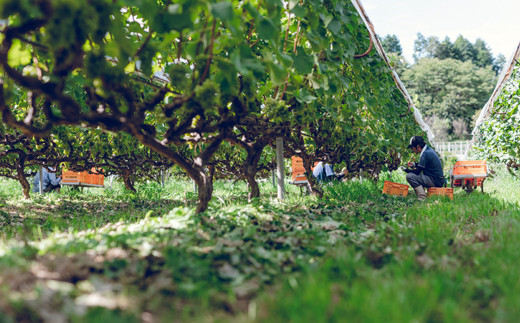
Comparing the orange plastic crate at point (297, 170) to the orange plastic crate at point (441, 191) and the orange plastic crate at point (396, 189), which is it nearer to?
the orange plastic crate at point (396, 189)

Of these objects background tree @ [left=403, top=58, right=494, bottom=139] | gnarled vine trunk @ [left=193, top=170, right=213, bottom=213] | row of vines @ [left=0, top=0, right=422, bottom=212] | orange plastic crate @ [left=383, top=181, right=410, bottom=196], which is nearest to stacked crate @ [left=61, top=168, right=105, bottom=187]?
row of vines @ [left=0, top=0, right=422, bottom=212]

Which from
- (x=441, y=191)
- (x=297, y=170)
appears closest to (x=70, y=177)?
(x=297, y=170)

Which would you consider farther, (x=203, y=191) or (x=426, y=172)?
(x=426, y=172)

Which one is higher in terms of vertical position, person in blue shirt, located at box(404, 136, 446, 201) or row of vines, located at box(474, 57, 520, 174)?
row of vines, located at box(474, 57, 520, 174)

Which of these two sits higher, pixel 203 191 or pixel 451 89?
pixel 451 89

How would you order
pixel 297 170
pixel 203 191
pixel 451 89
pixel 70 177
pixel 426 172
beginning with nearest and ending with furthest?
pixel 203 191, pixel 426 172, pixel 297 170, pixel 70 177, pixel 451 89

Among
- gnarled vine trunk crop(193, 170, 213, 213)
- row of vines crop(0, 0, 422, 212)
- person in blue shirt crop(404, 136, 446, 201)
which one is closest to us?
row of vines crop(0, 0, 422, 212)

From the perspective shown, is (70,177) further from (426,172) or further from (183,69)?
(426,172)

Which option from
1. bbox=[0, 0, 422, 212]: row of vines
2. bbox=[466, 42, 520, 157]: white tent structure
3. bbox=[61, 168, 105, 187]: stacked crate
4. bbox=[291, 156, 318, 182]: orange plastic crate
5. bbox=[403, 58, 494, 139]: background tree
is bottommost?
bbox=[61, 168, 105, 187]: stacked crate

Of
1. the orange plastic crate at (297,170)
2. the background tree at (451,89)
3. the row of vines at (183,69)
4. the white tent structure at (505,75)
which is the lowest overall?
the orange plastic crate at (297,170)

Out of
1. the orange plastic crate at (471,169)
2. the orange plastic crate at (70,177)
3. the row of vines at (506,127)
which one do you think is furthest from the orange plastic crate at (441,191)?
the orange plastic crate at (70,177)

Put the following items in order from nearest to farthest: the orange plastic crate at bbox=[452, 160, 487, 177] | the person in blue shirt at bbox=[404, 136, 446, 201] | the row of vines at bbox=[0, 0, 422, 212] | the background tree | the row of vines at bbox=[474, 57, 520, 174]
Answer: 1. the row of vines at bbox=[0, 0, 422, 212]
2. the person in blue shirt at bbox=[404, 136, 446, 201]
3. the orange plastic crate at bbox=[452, 160, 487, 177]
4. the row of vines at bbox=[474, 57, 520, 174]
5. the background tree

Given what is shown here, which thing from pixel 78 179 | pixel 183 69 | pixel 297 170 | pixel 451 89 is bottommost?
pixel 78 179

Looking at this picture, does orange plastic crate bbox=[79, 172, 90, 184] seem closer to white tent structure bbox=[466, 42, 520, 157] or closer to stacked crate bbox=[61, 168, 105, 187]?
stacked crate bbox=[61, 168, 105, 187]
